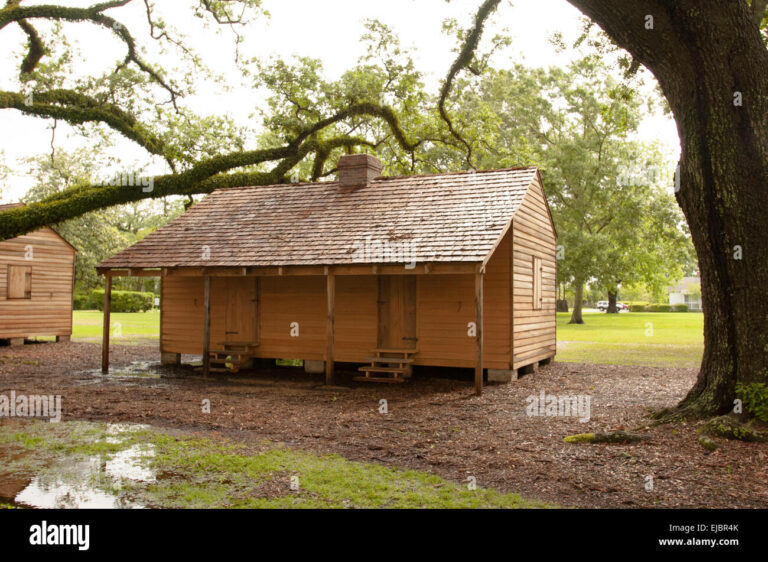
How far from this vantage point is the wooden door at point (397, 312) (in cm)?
1383

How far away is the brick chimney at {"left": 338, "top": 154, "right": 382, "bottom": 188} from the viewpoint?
1645 centimetres

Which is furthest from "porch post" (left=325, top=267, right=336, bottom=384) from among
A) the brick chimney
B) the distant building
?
the distant building

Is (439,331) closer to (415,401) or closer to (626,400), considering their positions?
(415,401)

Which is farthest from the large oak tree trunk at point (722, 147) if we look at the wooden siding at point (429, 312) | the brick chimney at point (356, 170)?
the brick chimney at point (356, 170)

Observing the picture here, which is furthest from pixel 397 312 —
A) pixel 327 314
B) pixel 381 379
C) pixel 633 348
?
pixel 633 348

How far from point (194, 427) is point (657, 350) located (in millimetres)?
18033

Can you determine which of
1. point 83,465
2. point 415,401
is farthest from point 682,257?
point 83,465

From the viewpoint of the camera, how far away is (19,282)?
21.3m

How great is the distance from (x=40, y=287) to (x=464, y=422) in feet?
63.6

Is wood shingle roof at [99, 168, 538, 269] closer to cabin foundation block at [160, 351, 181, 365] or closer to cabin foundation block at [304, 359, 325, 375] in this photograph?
cabin foundation block at [160, 351, 181, 365]

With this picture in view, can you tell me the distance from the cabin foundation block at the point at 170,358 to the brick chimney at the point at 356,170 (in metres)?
6.84

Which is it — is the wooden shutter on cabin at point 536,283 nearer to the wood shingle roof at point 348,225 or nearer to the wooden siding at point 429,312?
the wooden siding at point 429,312

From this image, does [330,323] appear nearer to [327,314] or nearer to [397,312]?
[327,314]

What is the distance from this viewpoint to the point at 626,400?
10805 millimetres
